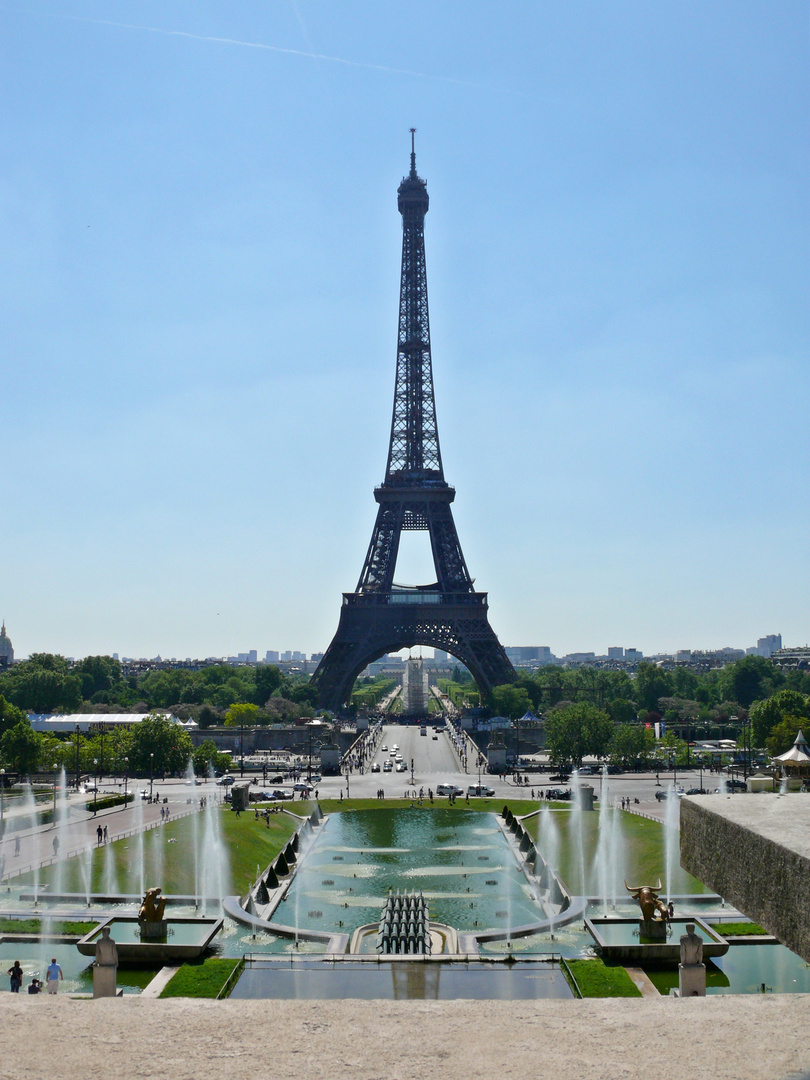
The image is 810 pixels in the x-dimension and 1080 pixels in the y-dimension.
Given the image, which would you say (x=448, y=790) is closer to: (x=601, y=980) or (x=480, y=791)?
(x=480, y=791)

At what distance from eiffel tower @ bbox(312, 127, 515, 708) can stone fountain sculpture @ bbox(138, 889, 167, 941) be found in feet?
220

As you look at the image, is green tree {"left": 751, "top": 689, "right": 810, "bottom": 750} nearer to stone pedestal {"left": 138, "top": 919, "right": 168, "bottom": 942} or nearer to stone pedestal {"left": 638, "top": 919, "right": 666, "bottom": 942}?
stone pedestal {"left": 638, "top": 919, "right": 666, "bottom": 942}

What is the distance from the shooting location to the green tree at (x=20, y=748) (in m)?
61.8

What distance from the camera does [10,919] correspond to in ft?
100

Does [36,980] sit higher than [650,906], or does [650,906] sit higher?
[650,906]

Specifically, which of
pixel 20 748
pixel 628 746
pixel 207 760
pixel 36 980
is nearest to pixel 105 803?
pixel 20 748

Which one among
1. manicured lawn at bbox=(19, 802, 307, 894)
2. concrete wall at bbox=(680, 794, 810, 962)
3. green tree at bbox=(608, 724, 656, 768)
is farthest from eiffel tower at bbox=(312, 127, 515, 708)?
concrete wall at bbox=(680, 794, 810, 962)

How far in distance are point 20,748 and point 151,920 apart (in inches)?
1515

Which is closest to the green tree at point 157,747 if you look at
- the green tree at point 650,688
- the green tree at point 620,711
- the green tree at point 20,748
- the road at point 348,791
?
the road at point 348,791

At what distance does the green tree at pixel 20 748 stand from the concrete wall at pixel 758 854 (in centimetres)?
6216

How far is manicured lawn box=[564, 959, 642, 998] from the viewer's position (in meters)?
23.2

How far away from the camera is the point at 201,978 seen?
24625mm

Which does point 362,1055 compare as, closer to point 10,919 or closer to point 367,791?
point 10,919

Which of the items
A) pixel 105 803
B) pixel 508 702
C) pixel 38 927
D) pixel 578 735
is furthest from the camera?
pixel 508 702
